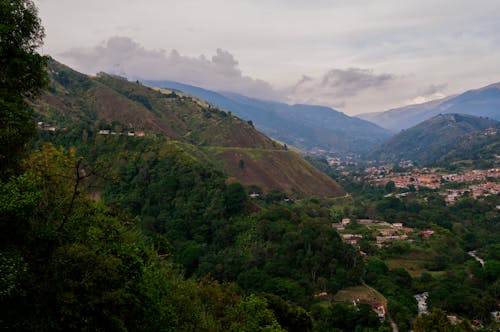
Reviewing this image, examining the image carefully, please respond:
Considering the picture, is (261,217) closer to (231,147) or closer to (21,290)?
(21,290)

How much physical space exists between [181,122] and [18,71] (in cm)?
10176

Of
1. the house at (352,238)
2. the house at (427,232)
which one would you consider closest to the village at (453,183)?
the house at (427,232)

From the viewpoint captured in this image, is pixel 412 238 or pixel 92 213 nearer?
pixel 92 213

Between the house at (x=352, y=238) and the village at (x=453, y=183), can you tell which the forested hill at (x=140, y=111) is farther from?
the house at (x=352, y=238)

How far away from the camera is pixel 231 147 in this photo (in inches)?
4154

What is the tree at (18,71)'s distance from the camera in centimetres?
1252

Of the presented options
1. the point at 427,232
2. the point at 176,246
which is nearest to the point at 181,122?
the point at 427,232

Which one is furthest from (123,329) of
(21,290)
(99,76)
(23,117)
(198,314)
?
(99,76)

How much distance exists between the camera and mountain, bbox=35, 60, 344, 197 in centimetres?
9131

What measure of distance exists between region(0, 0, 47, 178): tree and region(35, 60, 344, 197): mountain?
66.6m

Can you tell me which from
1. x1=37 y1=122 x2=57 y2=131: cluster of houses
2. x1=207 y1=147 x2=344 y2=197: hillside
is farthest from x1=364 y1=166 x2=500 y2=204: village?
x1=37 y1=122 x2=57 y2=131: cluster of houses

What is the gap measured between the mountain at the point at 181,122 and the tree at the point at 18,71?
66648 mm

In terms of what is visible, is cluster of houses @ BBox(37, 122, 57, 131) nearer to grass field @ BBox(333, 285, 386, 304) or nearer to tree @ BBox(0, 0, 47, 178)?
grass field @ BBox(333, 285, 386, 304)

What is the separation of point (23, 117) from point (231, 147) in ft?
302
